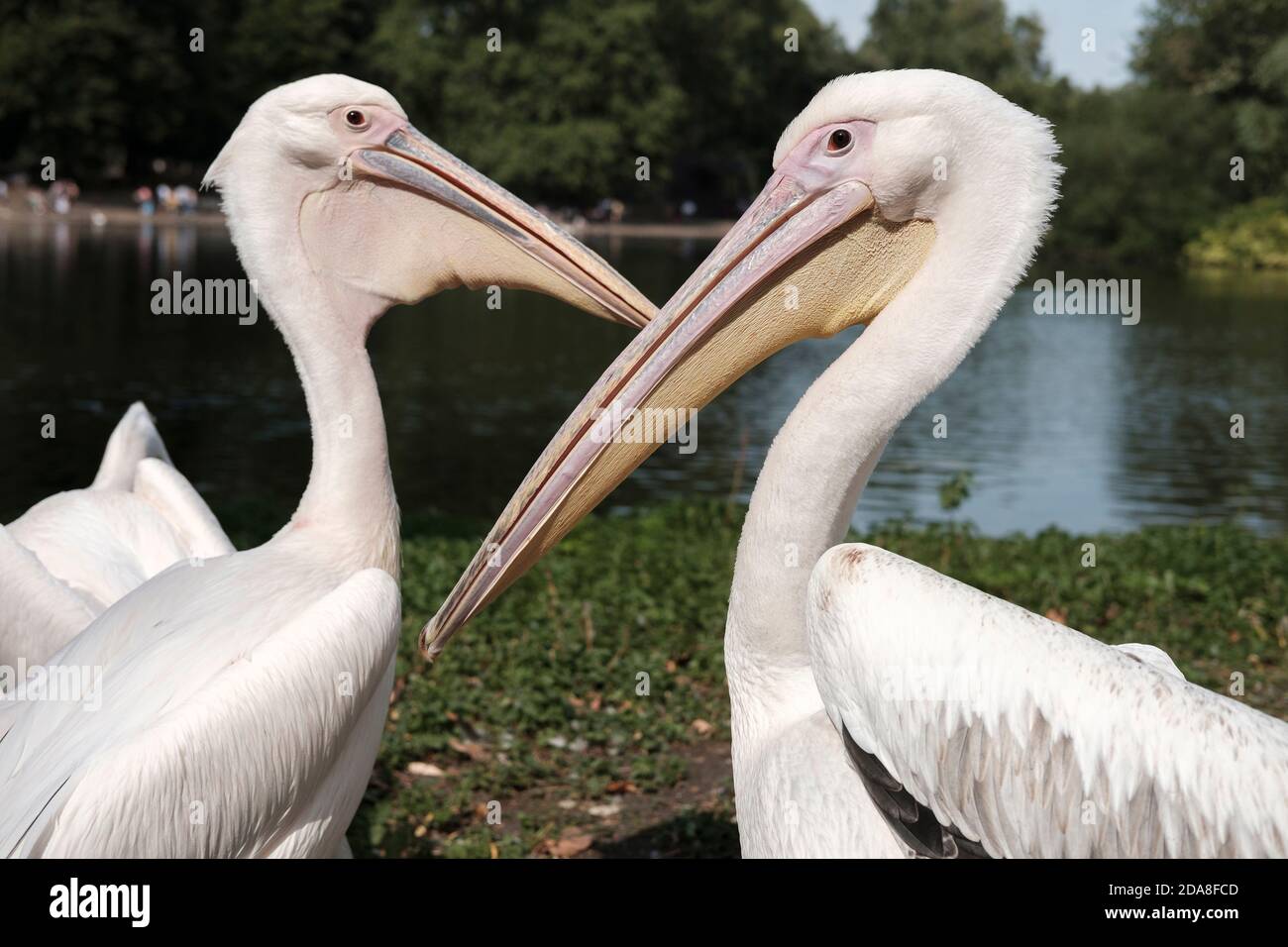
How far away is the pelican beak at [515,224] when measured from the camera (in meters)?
3.44

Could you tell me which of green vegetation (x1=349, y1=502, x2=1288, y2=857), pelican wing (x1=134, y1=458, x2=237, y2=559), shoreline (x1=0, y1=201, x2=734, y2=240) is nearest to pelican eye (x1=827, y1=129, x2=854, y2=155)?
green vegetation (x1=349, y1=502, x2=1288, y2=857)

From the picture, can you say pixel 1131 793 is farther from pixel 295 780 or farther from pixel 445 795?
pixel 445 795

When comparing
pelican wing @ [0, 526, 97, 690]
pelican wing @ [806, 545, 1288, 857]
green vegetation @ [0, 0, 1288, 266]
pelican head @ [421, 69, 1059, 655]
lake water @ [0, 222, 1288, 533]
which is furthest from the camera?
green vegetation @ [0, 0, 1288, 266]

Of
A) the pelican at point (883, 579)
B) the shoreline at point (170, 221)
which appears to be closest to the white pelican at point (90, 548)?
the pelican at point (883, 579)

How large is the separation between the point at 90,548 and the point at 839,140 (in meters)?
2.56

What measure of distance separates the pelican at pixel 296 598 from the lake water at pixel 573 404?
4.48 m

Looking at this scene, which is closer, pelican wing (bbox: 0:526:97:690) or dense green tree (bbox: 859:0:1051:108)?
pelican wing (bbox: 0:526:97:690)

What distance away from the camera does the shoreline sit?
139 feet

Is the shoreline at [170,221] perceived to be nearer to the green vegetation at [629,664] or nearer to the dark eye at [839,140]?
the green vegetation at [629,664]

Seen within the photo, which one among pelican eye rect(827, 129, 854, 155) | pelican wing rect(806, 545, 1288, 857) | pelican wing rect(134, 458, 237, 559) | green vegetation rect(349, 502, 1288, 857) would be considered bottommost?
green vegetation rect(349, 502, 1288, 857)

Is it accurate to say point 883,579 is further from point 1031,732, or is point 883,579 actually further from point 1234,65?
point 1234,65

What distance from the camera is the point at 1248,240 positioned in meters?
45.3

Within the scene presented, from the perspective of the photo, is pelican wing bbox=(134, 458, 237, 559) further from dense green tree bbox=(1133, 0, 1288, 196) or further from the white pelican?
dense green tree bbox=(1133, 0, 1288, 196)

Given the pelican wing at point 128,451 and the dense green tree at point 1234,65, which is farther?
the dense green tree at point 1234,65
